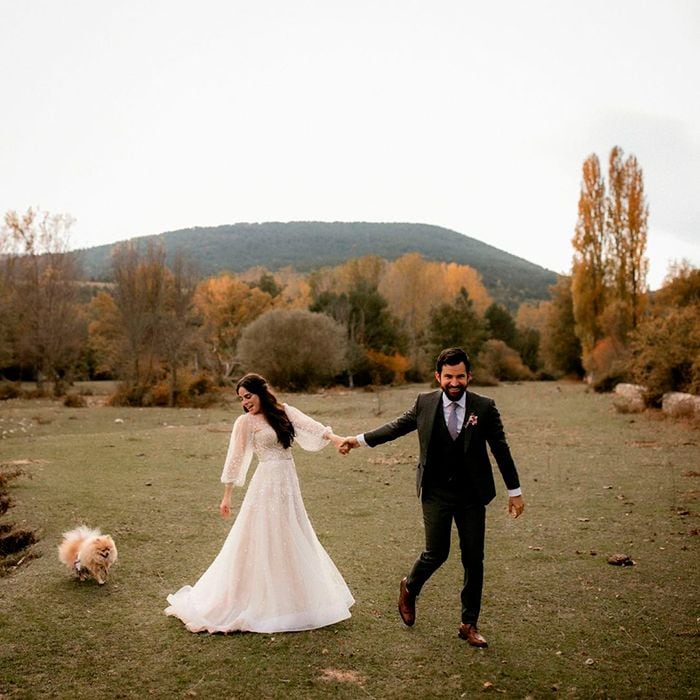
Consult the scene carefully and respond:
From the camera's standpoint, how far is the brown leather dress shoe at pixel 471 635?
5.01m

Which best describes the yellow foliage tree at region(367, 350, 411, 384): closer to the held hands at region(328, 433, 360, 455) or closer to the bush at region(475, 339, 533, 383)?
the bush at region(475, 339, 533, 383)

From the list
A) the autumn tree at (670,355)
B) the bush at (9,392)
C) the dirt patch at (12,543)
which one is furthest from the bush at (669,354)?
the bush at (9,392)

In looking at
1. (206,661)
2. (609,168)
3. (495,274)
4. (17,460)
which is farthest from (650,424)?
(495,274)

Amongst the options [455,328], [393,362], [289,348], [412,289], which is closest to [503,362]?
[455,328]

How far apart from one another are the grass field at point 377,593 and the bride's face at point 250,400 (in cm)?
178

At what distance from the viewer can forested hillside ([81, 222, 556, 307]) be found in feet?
372

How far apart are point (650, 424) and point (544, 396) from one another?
13857 millimetres

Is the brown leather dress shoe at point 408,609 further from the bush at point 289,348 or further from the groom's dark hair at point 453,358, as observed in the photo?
the bush at point 289,348

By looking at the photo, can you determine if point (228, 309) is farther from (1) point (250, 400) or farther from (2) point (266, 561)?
(2) point (266, 561)

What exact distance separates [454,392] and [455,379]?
0.09 metres

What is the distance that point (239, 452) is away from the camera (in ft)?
19.3

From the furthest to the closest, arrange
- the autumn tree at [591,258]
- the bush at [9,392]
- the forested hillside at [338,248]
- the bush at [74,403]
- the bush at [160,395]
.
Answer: the forested hillside at [338,248], the autumn tree at [591,258], the bush at [9,392], the bush at [160,395], the bush at [74,403]

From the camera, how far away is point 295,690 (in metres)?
4.35

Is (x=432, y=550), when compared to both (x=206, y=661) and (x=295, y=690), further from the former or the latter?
(x=206, y=661)
